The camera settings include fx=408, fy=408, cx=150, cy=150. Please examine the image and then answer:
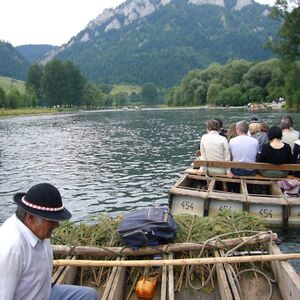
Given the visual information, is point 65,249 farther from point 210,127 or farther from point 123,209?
point 123,209

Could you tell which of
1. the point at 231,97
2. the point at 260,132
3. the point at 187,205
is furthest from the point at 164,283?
the point at 231,97

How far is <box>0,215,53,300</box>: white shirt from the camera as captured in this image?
360cm

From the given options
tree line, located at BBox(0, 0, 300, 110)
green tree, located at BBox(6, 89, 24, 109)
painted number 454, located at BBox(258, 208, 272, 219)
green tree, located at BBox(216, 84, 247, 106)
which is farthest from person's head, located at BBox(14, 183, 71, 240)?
green tree, located at BBox(6, 89, 24, 109)

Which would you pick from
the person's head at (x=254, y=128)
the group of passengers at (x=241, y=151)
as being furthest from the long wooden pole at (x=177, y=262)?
the person's head at (x=254, y=128)

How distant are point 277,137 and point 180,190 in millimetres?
3274

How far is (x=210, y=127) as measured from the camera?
41.3 ft

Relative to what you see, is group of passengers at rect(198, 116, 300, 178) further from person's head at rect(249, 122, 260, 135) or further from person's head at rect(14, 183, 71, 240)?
person's head at rect(14, 183, 71, 240)

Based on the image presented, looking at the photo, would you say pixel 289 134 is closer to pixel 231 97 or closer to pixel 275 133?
pixel 275 133

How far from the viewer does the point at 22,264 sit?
12.3 feet

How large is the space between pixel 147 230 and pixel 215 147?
6.67m

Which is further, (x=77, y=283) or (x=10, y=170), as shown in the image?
(x=10, y=170)

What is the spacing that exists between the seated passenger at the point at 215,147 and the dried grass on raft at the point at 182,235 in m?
4.62

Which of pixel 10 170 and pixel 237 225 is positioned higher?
pixel 237 225

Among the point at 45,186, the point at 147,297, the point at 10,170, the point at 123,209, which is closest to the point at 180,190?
the point at 123,209
